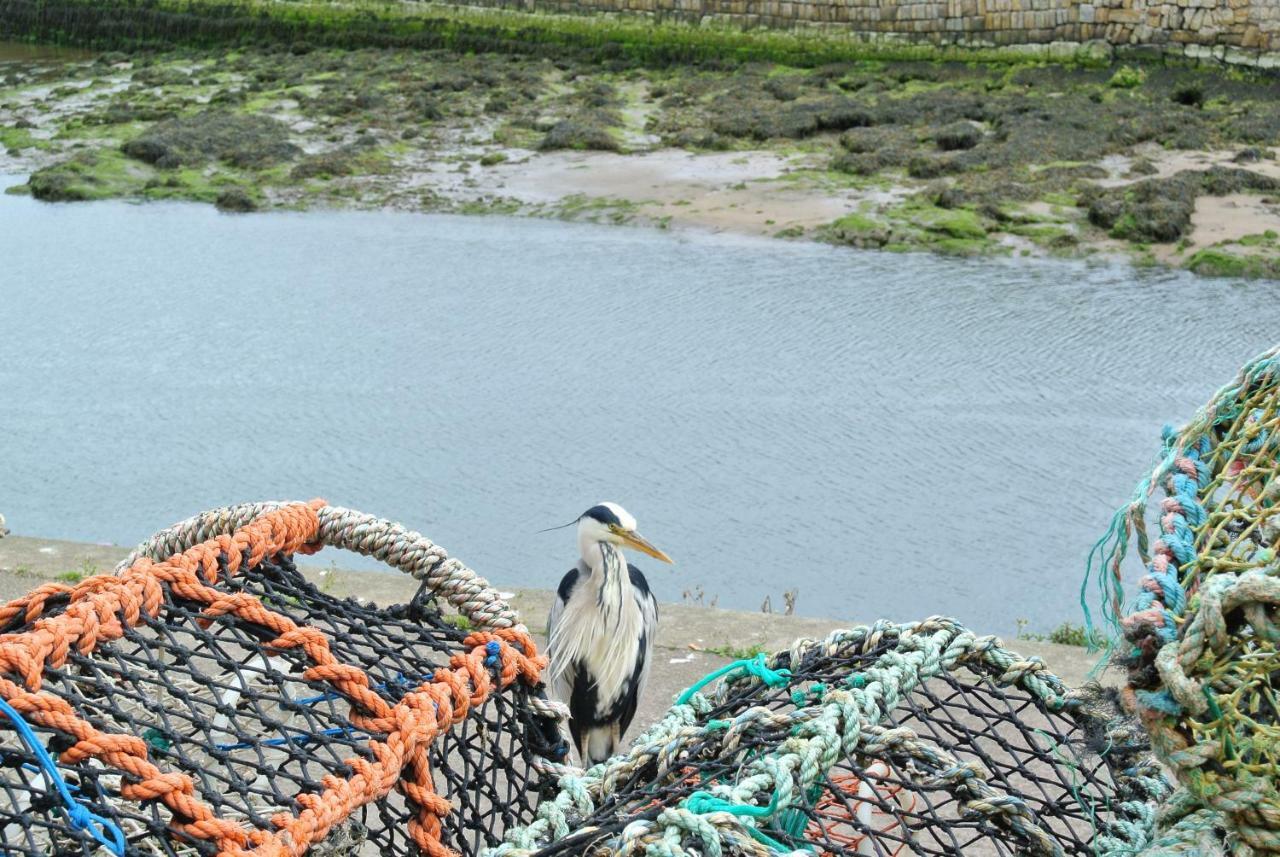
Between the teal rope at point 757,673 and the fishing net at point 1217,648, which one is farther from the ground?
the fishing net at point 1217,648

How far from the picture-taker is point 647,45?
18.2m

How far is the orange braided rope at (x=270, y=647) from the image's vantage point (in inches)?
74.0

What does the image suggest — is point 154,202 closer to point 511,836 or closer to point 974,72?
point 974,72

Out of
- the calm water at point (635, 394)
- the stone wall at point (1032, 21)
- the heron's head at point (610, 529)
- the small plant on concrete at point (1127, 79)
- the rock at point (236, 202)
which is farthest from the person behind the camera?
the stone wall at point (1032, 21)

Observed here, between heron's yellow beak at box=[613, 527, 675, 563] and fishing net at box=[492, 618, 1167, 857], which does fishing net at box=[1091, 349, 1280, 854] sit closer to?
fishing net at box=[492, 618, 1167, 857]

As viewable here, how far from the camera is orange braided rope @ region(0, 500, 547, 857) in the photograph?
1.88 metres

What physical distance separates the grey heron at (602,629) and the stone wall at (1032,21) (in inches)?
578

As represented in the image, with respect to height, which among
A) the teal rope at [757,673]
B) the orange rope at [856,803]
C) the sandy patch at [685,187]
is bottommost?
the sandy patch at [685,187]

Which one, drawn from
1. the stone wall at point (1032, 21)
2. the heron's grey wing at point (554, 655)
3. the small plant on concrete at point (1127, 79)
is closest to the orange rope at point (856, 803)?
the heron's grey wing at point (554, 655)

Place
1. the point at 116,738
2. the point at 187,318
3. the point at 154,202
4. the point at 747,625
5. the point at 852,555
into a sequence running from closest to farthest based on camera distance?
the point at 116,738, the point at 747,625, the point at 852,555, the point at 187,318, the point at 154,202

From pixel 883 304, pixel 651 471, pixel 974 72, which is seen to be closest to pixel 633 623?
pixel 651 471

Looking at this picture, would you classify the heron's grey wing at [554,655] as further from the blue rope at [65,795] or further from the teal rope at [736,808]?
the blue rope at [65,795]

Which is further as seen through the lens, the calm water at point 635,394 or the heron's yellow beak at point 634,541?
the calm water at point 635,394

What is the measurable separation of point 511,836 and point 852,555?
3.88 m
